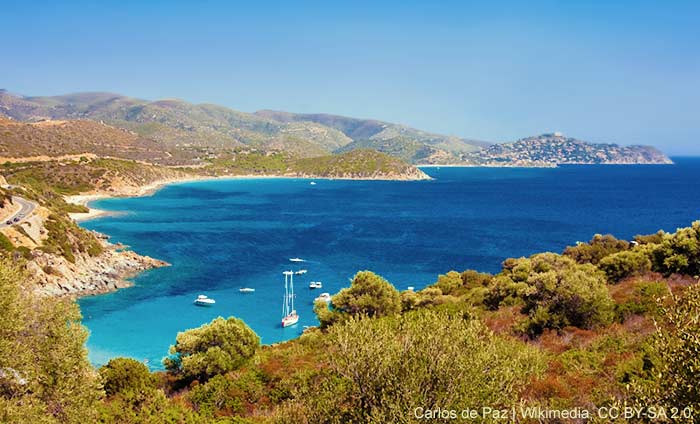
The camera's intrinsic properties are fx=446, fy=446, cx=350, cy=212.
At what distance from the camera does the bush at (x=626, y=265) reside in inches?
1166

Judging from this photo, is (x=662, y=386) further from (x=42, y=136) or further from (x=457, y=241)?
(x=42, y=136)

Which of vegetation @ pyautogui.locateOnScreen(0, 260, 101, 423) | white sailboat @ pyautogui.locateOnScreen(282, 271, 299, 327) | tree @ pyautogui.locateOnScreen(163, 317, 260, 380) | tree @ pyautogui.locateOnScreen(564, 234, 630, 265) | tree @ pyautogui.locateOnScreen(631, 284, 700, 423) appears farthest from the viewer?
white sailboat @ pyautogui.locateOnScreen(282, 271, 299, 327)

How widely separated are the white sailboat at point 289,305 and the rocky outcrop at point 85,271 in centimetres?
1942

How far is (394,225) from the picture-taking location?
104m

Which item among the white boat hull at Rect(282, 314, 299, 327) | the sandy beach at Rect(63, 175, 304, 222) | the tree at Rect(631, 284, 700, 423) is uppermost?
the tree at Rect(631, 284, 700, 423)

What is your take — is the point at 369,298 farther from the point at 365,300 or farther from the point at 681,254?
the point at 681,254

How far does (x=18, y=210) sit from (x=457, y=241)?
237 ft

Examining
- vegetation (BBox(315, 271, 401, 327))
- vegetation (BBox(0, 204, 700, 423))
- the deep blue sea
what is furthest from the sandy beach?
vegetation (BBox(0, 204, 700, 423))

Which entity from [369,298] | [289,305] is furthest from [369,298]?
[289,305]

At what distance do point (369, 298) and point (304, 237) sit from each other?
2335 inches

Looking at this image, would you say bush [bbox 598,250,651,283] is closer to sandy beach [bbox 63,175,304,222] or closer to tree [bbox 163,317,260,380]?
tree [bbox 163,317,260,380]

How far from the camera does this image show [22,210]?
6562cm

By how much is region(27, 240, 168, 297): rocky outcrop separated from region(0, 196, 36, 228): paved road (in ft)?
28.1

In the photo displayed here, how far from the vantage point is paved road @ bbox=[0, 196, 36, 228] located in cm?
5787
